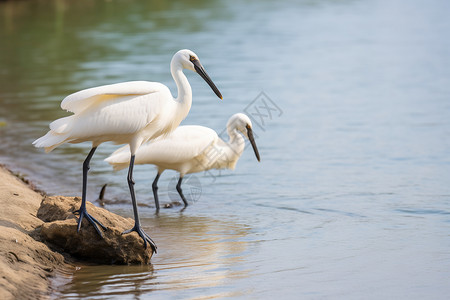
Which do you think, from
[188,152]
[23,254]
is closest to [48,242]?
[23,254]

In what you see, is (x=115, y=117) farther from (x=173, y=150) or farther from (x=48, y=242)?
(x=173, y=150)

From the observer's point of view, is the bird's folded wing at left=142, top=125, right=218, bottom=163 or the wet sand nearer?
the wet sand

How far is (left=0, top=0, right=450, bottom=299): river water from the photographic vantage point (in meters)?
6.62

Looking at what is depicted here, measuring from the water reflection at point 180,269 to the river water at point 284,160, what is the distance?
2cm

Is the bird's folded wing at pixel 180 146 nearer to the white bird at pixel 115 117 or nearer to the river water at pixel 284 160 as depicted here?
the river water at pixel 284 160

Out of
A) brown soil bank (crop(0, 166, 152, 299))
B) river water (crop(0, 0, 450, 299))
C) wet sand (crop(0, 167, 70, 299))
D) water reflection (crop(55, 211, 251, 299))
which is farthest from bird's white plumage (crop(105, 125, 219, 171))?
brown soil bank (crop(0, 166, 152, 299))

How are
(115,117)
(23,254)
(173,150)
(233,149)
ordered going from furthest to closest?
1. (233,149)
2. (173,150)
3. (115,117)
4. (23,254)

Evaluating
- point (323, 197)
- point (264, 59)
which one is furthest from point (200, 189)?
point (264, 59)

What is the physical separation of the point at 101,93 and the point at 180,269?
170 cm

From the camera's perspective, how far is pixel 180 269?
6781 mm

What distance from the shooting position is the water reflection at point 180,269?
6203mm

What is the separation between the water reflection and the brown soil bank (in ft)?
0.49

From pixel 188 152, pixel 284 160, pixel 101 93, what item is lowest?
pixel 284 160

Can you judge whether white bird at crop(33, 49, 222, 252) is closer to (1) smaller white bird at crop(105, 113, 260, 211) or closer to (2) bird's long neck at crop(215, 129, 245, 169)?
(1) smaller white bird at crop(105, 113, 260, 211)
